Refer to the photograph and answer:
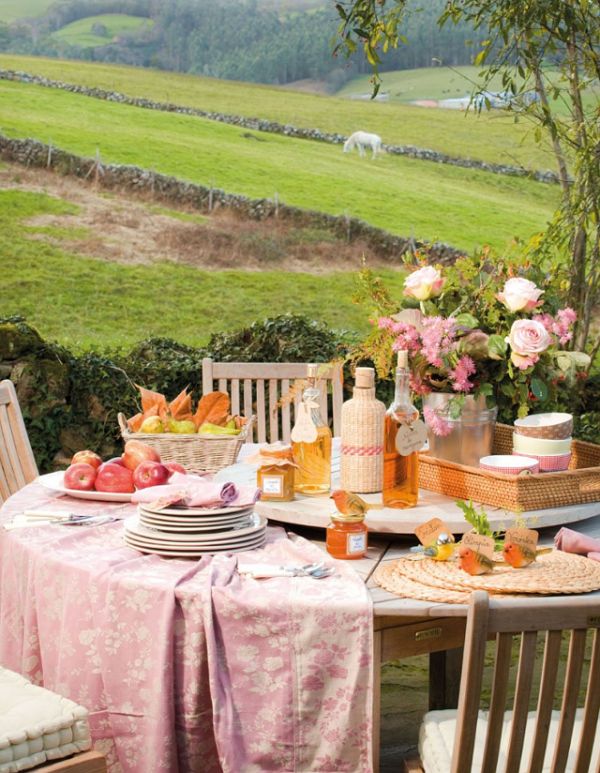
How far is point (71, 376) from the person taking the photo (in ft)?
15.3

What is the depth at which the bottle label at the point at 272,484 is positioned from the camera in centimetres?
236

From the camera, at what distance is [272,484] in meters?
2.37

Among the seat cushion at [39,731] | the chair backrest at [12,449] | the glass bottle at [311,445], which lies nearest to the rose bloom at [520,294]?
the glass bottle at [311,445]

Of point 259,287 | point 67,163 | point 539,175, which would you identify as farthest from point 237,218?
point 539,175

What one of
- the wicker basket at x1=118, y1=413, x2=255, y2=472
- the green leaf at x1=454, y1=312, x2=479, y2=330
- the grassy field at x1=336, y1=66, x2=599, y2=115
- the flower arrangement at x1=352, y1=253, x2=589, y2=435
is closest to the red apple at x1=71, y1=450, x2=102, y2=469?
the wicker basket at x1=118, y1=413, x2=255, y2=472

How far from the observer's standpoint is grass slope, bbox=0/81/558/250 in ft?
29.8

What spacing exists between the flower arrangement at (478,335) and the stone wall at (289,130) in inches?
301

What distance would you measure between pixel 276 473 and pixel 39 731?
2.50 ft

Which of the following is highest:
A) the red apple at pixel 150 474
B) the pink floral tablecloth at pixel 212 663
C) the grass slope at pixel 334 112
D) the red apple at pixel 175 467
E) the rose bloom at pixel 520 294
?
the grass slope at pixel 334 112

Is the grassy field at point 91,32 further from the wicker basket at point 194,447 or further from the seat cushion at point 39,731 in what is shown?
the seat cushion at point 39,731

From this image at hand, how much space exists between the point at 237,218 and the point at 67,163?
4.79 ft

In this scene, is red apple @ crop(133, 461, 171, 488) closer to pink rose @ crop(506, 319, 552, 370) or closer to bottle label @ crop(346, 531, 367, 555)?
bottle label @ crop(346, 531, 367, 555)

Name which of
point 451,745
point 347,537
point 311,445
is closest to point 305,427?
point 311,445

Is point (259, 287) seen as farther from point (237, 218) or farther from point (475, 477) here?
point (475, 477)
